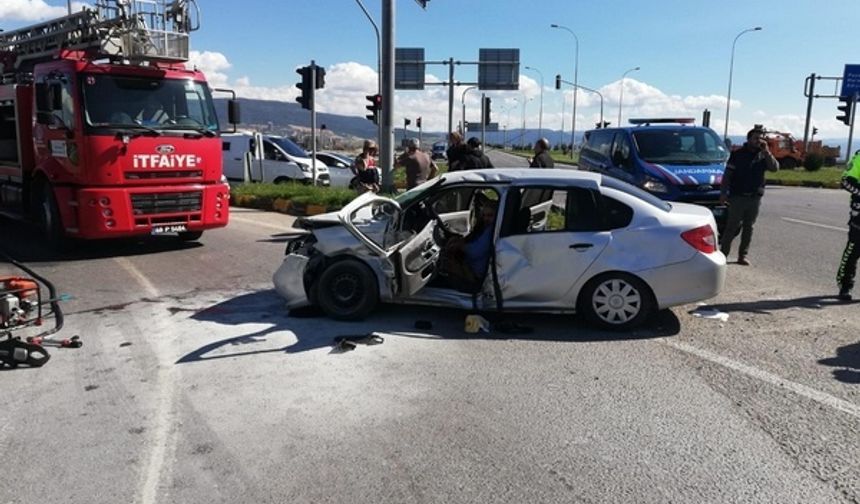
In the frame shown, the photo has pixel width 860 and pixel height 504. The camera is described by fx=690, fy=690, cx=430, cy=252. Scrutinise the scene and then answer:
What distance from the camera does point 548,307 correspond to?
6180 millimetres

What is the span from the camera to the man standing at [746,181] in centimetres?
884

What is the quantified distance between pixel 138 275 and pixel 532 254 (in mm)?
5220

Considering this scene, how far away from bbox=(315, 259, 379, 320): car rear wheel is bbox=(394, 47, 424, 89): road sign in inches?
1072

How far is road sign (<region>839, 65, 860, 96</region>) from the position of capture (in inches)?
1384

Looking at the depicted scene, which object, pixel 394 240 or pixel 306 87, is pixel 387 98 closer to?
pixel 306 87

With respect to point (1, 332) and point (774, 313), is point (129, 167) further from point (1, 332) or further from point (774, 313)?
point (774, 313)

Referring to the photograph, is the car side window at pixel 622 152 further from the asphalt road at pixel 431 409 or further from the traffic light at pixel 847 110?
the traffic light at pixel 847 110

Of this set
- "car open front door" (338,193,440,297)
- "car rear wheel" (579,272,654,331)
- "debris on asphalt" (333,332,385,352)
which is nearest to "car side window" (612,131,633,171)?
"car rear wheel" (579,272,654,331)

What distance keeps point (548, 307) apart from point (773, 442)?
249cm

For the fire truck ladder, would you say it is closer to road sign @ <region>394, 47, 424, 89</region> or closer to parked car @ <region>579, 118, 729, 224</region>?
parked car @ <region>579, 118, 729, 224</region>

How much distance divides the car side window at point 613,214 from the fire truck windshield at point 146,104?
21.3 feet

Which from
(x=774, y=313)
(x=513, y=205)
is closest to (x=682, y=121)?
(x=774, y=313)

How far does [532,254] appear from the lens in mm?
6113

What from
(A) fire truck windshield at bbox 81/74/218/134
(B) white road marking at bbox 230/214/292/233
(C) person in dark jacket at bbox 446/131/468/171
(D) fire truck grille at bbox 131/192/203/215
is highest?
(A) fire truck windshield at bbox 81/74/218/134
